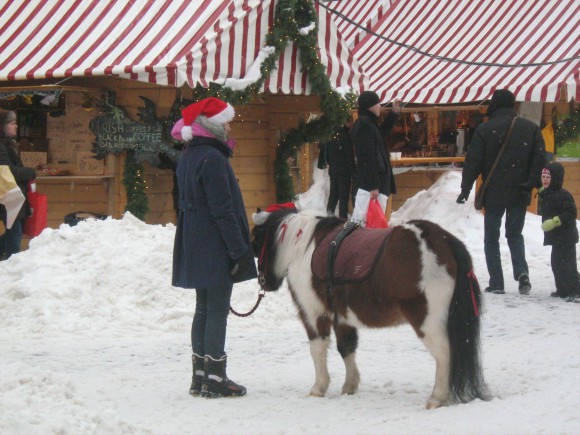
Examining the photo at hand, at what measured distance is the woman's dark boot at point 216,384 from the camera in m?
7.20

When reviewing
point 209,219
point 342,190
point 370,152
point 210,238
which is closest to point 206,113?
point 209,219

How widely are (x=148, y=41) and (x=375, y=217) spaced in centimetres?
444

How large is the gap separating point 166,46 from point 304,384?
675cm

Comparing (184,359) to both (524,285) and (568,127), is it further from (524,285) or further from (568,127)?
(568,127)

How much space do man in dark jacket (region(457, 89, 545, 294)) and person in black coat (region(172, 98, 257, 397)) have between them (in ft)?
15.3

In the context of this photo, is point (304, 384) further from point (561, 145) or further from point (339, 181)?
point (561, 145)

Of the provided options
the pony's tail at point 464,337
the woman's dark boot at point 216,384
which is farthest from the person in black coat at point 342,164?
the pony's tail at point 464,337

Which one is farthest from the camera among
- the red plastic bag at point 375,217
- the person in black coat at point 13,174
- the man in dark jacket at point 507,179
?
the person in black coat at point 13,174

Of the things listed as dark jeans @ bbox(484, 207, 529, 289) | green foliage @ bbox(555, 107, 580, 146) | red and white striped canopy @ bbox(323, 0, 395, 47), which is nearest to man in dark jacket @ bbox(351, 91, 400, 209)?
dark jeans @ bbox(484, 207, 529, 289)

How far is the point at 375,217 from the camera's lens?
10.7 metres

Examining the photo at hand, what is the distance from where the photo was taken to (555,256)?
35.8 feet

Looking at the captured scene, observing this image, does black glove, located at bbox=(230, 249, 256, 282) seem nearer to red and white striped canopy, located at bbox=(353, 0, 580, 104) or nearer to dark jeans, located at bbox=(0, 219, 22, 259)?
dark jeans, located at bbox=(0, 219, 22, 259)

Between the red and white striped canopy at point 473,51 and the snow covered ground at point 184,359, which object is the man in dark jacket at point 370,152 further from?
the red and white striped canopy at point 473,51

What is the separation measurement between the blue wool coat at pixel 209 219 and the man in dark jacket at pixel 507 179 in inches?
184
